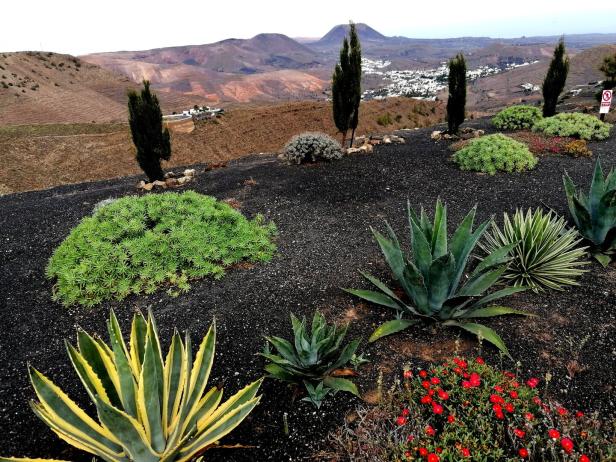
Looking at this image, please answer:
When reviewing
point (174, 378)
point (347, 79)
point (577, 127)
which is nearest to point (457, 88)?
point (577, 127)

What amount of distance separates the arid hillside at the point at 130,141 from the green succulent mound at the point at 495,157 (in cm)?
1385

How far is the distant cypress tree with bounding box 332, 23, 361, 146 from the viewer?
1147 cm

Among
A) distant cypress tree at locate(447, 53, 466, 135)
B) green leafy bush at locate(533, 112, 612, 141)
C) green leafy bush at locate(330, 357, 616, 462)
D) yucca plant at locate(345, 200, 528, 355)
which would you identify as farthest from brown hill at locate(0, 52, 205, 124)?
green leafy bush at locate(330, 357, 616, 462)

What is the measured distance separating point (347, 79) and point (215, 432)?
11083 mm

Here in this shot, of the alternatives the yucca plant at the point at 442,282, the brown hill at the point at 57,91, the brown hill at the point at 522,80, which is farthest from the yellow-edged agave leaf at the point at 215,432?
the brown hill at the point at 522,80

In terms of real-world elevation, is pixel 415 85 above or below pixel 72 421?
below

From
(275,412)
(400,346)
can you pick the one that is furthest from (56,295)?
(400,346)

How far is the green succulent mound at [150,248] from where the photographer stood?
4969 mm

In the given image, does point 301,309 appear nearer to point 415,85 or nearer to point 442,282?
point 442,282

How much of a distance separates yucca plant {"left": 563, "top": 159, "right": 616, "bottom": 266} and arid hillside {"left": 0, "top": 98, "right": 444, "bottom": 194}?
689 inches

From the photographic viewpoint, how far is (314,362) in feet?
10.1

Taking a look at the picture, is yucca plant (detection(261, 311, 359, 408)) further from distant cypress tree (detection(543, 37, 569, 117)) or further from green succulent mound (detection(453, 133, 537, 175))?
distant cypress tree (detection(543, 37, 569, 117))

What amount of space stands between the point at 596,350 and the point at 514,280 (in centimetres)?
128

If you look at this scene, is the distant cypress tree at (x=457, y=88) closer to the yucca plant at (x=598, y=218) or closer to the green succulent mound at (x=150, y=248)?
the yucca plant at (x=598, y=218)
